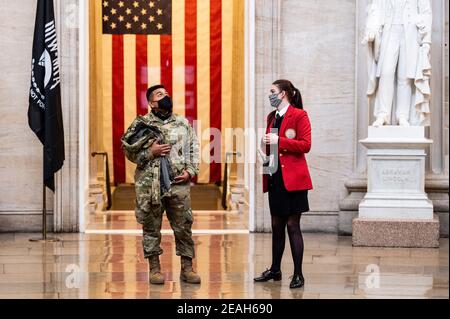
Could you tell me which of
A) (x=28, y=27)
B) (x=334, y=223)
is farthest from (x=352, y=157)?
(x=28, y=27)

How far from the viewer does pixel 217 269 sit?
9.44 metres

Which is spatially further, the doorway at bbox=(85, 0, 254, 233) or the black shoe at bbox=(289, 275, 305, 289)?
the doorway at bbox=(85, 0, 254, 233)

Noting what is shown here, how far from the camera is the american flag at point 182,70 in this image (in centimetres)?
1828

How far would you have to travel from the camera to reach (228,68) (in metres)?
18.4

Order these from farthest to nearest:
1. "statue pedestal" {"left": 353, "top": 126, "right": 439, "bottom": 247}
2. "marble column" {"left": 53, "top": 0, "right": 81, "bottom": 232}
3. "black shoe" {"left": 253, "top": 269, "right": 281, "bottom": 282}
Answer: "marble column" {"left": 53, "top": 0, "right": 81, "bottom": 232}
"statue pedestal" {"left": 353, "top": 126, "right": 439, "bottom": 247}
"black shoe" {"left": 253, "top": 269, "right": 281, "bottom": 282}

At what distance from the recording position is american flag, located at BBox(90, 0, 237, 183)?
18.3 metres

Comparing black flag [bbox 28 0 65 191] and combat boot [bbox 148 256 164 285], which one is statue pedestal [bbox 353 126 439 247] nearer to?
combat boot [bbox 148 256 164 285]

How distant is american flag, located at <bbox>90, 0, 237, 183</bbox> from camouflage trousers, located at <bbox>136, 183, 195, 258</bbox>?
31.6 feet

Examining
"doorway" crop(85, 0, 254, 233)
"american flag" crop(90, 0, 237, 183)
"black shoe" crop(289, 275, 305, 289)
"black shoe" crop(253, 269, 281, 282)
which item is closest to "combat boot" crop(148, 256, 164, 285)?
"black shoe" crop(253, 269, 281, 282)

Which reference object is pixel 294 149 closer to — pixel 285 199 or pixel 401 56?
pixel 285 199

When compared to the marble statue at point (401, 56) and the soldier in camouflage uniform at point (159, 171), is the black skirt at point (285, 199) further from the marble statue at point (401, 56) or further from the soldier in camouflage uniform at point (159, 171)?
the marble statue at point (401, 56)

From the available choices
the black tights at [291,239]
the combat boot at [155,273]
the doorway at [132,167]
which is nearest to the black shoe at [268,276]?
the black tights at [291,239]

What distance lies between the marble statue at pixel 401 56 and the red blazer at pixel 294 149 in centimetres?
331

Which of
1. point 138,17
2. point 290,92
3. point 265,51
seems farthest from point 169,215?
point 138,17
